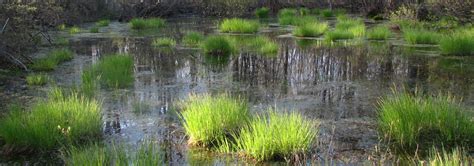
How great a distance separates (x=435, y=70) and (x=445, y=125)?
374cm

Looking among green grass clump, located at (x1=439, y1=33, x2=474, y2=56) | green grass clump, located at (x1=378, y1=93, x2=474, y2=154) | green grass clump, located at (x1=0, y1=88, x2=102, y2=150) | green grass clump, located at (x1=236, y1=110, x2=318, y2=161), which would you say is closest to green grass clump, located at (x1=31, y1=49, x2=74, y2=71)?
green grass clump, located at (x1=0, y1=88, x2=102, y2=150)

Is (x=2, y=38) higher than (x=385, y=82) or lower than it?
higher

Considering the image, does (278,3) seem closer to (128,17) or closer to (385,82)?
(128,17)

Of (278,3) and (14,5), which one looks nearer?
(14,5)

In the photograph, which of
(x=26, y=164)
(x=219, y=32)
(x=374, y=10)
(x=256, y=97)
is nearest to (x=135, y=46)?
(x=219, y=32)

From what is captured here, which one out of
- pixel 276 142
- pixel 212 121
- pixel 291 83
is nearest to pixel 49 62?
pixel 291 83

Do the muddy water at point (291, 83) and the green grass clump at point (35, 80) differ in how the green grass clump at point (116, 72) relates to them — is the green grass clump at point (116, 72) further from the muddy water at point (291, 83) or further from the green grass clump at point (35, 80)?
the green grass clump at point (35, 80)

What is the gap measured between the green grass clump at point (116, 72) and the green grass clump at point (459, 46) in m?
5.20

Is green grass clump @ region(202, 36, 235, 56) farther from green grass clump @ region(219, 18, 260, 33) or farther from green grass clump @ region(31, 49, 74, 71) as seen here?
green grass clump @ region(219, 18, 260, 33)

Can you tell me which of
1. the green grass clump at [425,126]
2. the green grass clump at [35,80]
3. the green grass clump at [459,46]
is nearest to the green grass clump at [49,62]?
the green grass clump at [35,80]

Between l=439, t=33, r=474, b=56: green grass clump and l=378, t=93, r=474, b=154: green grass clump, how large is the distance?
492 cm

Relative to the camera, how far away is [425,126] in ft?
13.0

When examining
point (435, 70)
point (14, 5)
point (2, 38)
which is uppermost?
point (14, 5)

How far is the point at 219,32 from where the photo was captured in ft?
44.2
